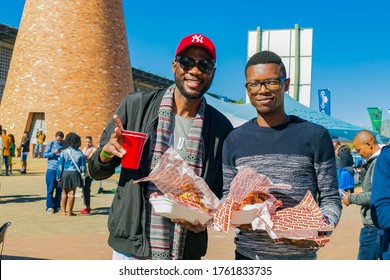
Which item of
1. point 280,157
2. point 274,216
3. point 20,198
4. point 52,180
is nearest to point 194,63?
point 280,157

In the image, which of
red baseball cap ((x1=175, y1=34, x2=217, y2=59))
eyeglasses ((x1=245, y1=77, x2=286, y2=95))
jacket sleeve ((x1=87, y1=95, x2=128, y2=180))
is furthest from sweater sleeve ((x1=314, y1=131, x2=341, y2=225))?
jacket sleeve ((x1=87, y1=95, x2=128, y2=180))

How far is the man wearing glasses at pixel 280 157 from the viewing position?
6.82ft

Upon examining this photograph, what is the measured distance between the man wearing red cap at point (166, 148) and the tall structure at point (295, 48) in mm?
18198

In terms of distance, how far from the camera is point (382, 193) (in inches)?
85.4

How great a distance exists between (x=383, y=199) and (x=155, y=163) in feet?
3.66

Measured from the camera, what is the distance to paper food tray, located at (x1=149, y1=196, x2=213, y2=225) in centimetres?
190

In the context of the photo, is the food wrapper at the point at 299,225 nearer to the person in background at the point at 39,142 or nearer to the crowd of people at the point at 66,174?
the crowd of people at the point at 66,174

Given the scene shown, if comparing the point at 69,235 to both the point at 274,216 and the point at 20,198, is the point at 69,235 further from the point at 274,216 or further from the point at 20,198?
the point at 274,216

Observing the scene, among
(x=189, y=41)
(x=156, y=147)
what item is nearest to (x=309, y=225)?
(x=156, y=147)

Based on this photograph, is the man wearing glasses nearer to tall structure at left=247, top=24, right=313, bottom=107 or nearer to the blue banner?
tall structure at left=247, top=24, right=313, bottom=107

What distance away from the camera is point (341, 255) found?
6.34 metres

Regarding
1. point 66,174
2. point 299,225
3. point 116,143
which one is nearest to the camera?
point 299,225

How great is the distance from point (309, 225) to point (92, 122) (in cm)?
2311
